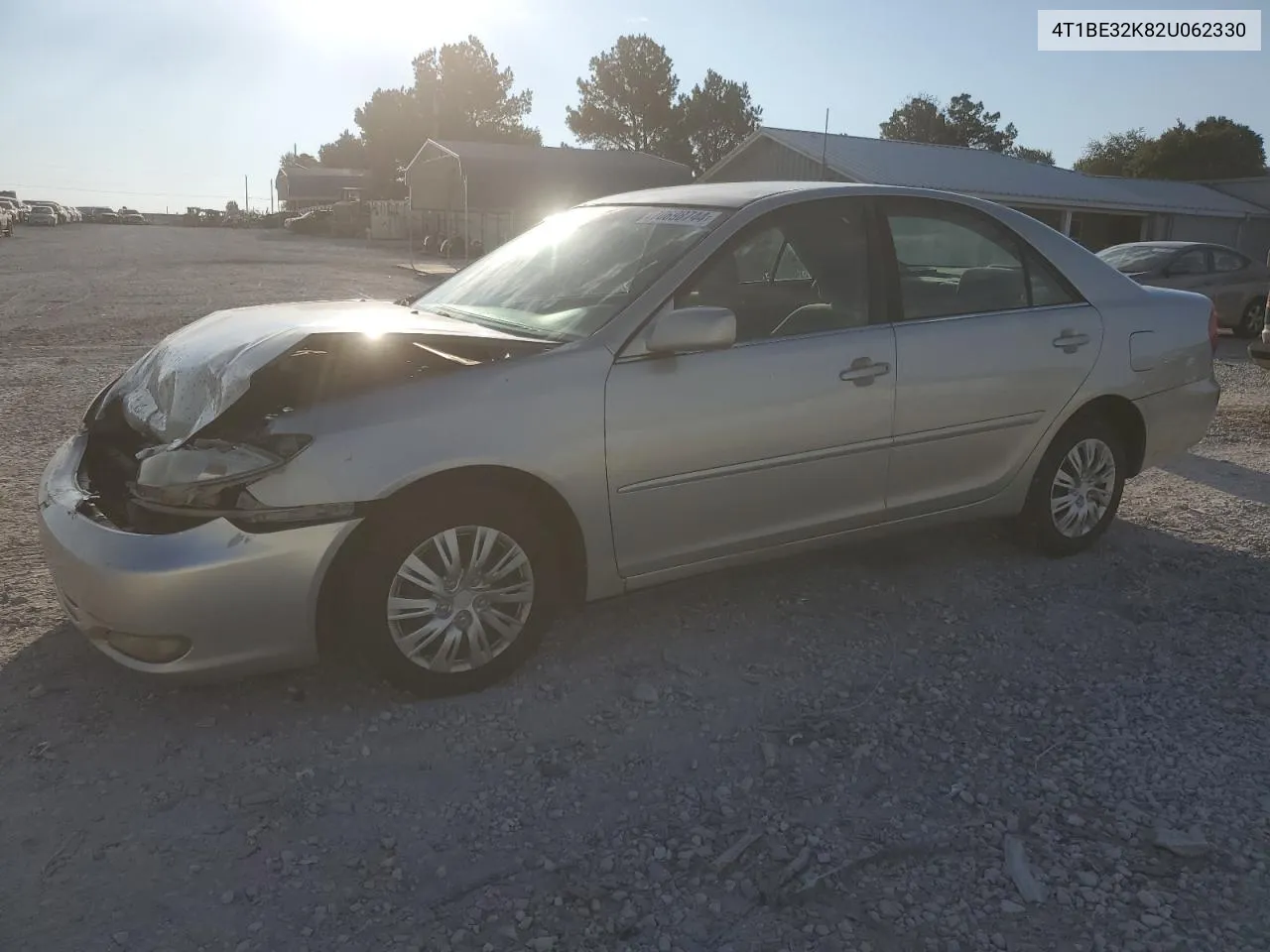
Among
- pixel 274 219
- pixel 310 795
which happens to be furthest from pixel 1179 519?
pixel 274 219

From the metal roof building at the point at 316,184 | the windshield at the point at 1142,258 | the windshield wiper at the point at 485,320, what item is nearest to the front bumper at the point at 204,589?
the windshield wiper at the point at 485,320

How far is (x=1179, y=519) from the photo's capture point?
17.6 ft

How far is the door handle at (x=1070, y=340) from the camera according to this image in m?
4.36

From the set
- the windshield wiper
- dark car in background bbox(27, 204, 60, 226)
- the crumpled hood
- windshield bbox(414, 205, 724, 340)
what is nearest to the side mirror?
windshield bbox(414, 205, 724, 340)

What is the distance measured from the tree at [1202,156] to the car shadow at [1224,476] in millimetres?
52450

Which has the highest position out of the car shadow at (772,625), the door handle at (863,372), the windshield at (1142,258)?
the windshield at (1142,258)

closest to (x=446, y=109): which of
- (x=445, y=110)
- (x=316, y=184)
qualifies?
(x=445, y=110)

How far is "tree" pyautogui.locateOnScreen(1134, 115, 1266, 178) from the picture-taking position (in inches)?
2028

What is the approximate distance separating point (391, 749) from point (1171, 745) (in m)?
2.41

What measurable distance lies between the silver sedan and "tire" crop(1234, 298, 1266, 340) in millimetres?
11535

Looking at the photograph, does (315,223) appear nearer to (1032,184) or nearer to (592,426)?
(1032,184)

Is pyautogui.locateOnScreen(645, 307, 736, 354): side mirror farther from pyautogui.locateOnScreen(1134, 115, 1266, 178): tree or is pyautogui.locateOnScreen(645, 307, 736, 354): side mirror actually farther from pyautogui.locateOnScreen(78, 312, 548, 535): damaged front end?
pyautogui.locateOnScreen(1134, 115, 1266, 178): tree

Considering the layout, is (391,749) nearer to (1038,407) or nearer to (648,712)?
(648,712)

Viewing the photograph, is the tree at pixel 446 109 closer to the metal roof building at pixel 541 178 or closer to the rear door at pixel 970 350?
the metal roof building at pixel 541 178
